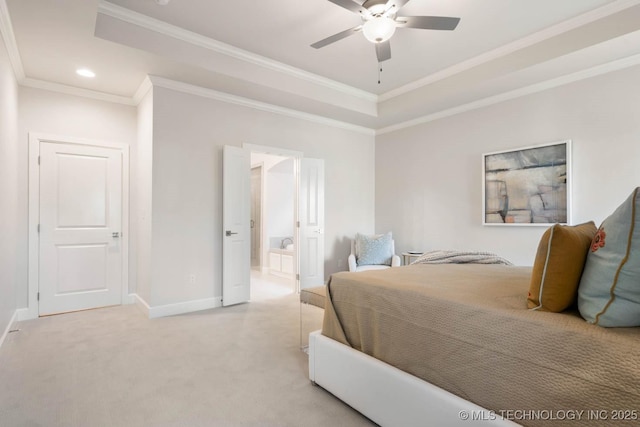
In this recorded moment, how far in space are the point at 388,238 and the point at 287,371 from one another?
2.98m

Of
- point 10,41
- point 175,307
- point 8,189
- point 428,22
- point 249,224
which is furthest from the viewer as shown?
point 249,224

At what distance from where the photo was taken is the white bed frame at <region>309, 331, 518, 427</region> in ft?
4.42

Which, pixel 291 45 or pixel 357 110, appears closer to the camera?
pixel 291 45

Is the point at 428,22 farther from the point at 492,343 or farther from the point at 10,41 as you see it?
the point at 10,41

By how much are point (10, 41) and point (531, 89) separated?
529cm

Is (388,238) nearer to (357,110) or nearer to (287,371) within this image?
(357,110)

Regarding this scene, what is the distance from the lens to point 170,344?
290 cm

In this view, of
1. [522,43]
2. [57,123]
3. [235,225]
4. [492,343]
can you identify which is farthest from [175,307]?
[522,43]

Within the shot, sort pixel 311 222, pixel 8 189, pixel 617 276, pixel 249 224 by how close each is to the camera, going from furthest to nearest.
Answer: pixel 311 222 → pixel 249 224 → pixel 8 189 → pixel 617 276

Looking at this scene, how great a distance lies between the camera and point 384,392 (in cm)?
166

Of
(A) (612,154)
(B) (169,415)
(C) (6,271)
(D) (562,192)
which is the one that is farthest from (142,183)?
(A) (612,154)

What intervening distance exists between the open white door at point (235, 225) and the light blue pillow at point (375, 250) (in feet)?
Result: 5.54

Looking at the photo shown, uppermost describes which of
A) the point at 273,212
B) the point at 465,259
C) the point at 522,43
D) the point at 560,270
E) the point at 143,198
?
the point at 522,43

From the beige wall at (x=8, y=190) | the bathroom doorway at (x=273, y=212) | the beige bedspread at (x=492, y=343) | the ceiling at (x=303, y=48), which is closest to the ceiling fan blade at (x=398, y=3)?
the ceiling at (x=303, y=48)
